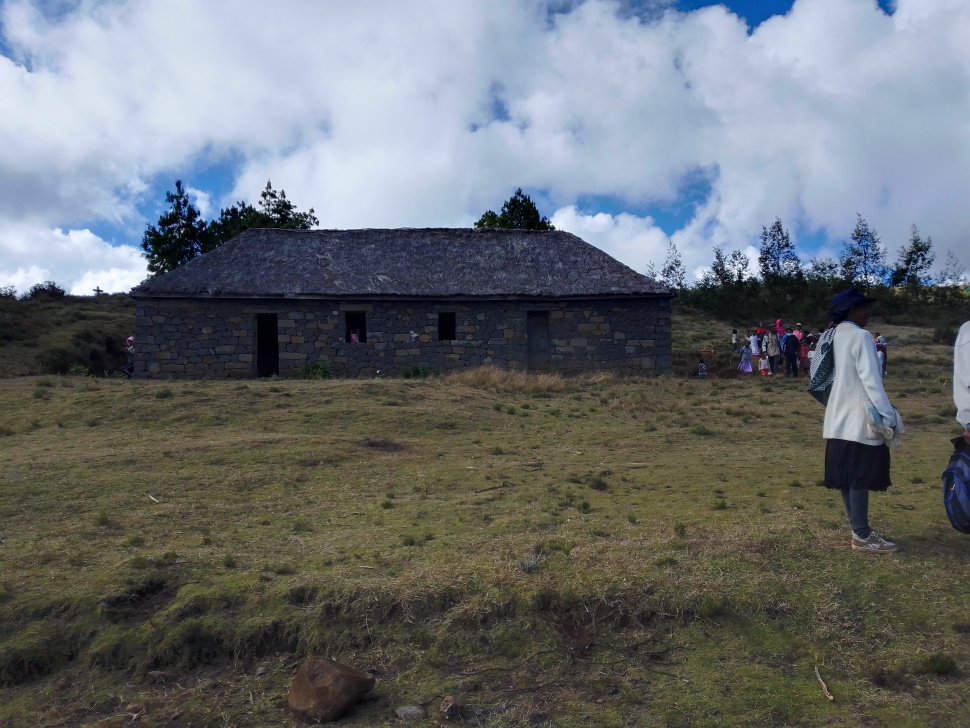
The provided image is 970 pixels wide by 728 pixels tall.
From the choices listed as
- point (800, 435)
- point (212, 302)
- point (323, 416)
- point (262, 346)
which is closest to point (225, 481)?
point (323, 416)

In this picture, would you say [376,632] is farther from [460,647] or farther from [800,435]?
[800,435]

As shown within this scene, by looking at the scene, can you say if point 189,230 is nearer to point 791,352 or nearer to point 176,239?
point 176,239

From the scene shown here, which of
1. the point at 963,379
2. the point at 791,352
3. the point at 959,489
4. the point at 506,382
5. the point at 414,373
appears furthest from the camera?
the point at 791,352

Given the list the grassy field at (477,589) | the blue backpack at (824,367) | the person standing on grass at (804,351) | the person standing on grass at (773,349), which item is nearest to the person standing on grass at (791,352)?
the person standing on grass at (773,349)

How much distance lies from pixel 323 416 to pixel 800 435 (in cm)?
693

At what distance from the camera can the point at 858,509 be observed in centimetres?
517

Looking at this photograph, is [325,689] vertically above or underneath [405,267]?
underneath

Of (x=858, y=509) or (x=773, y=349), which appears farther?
(x=773, y=349)

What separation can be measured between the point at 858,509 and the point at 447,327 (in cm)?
1754

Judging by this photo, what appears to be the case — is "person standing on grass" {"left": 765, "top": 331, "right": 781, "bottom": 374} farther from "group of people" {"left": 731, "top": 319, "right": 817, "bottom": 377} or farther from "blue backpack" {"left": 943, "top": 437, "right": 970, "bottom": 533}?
"blue backpack" {"left": 943, "top": 437, "right": 970, "bottom": 533}

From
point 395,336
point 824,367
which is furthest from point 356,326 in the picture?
point 824,367

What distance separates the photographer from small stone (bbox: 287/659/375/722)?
375cm

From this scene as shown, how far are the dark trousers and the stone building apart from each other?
1591 cm

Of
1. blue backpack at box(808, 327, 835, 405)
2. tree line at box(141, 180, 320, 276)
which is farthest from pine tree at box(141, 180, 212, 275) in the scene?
blue backpack at box(808, 327, 835, 405)
